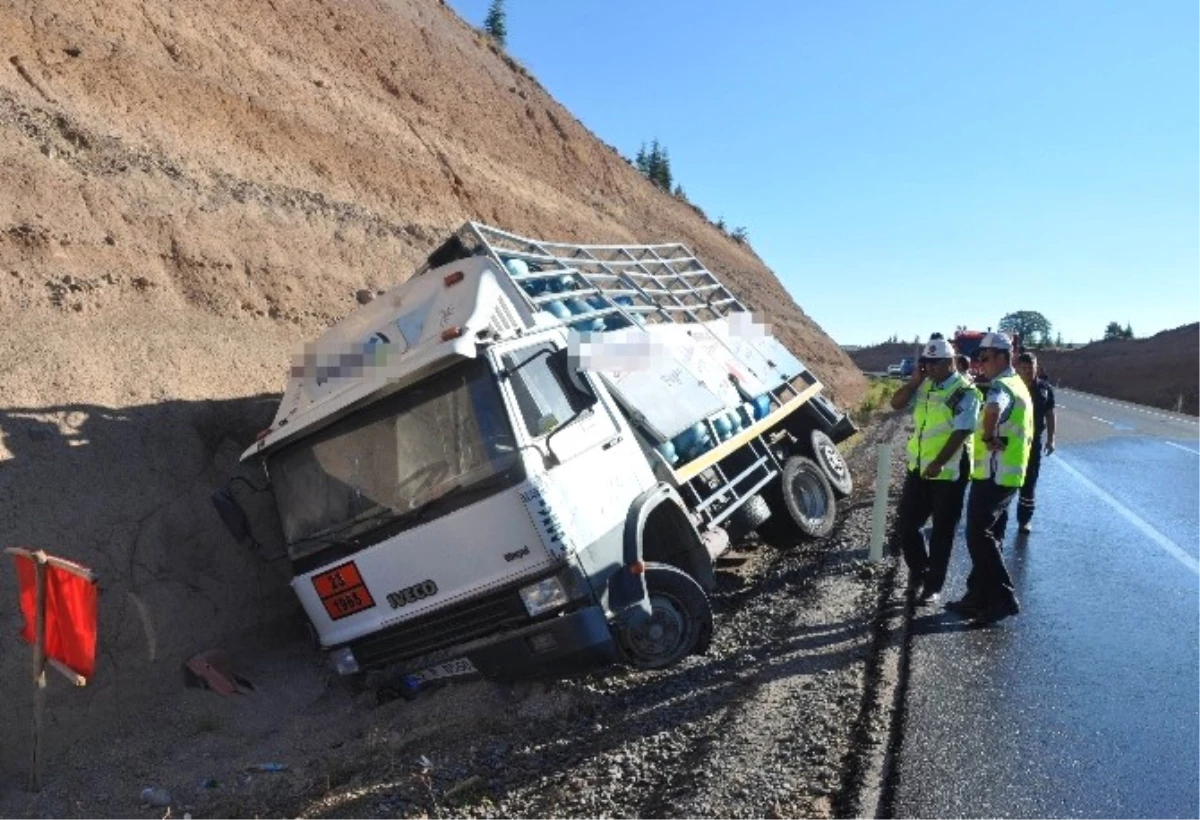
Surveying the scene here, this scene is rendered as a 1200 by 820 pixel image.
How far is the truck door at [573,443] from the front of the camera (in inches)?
221

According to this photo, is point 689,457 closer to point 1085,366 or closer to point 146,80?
point 146,80

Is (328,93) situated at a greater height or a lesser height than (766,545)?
greater

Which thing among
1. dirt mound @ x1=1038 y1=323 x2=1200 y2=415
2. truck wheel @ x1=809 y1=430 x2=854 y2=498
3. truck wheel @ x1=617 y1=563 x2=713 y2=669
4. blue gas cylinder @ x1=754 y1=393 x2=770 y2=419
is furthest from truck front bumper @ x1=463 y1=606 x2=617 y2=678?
dirt mound @ x1=1038 y1=323 x2=1200 y2=415

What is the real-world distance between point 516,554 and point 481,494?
40cm

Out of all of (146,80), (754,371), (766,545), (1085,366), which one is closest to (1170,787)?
(766,545)

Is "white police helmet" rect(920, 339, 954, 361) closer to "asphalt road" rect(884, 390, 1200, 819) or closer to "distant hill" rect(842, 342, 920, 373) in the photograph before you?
"asphalt road" rect(884, 390, 1200, 819)

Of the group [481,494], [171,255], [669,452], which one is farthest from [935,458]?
[171,255]

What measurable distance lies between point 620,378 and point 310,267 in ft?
19.0

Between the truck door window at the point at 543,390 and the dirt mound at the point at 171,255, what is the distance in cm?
337

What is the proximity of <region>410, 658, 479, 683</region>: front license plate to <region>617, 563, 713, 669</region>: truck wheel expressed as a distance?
36.2 inches

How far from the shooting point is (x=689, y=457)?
753cm

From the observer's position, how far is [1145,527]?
992 centimetres

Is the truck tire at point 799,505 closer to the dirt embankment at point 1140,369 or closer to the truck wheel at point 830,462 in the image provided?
the truck wheel at point 830,462

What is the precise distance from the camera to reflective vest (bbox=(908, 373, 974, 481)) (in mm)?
7023
